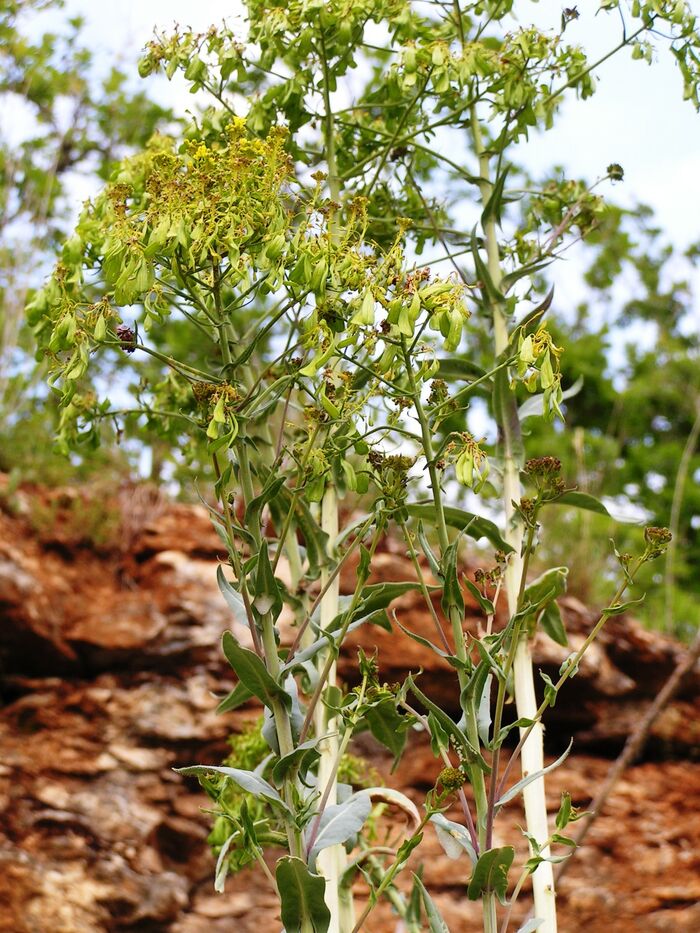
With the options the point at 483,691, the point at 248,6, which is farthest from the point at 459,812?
the point at 248,6

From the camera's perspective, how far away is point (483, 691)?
2227mm

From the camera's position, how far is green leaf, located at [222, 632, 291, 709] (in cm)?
207

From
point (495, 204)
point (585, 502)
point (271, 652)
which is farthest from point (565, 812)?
point (495, 204)

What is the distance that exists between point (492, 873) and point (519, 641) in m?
0.71

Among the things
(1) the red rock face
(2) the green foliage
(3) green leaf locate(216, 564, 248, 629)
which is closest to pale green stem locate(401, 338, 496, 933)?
(2) the green foliage

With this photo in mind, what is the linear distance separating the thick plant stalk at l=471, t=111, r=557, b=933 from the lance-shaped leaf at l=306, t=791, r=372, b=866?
454 mm

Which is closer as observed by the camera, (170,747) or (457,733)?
(457,733)

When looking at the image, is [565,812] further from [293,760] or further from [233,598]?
[233,598]

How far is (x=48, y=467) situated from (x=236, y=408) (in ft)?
14.4

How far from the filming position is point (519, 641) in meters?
2.72

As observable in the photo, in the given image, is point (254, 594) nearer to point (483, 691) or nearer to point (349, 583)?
point (483, 691)

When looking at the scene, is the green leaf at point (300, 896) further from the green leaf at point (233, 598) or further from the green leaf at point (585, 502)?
the green leaf at point (585, 502)

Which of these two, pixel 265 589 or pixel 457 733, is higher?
pixel 265 589

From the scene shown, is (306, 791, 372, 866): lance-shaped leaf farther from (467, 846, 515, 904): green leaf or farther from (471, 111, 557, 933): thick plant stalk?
(471, 111, 557, 933): thick plant stalk
